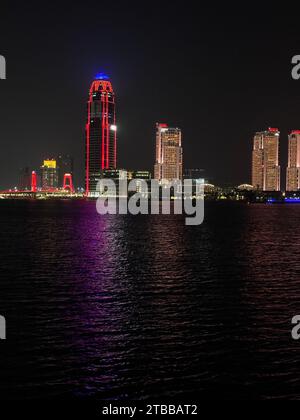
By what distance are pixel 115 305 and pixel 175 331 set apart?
5.79m

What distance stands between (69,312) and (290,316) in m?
10.3

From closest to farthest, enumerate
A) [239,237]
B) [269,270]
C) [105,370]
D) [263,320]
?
[105,370]
[263,320]
[269,270]
[239,237]

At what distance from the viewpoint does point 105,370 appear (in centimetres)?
1750

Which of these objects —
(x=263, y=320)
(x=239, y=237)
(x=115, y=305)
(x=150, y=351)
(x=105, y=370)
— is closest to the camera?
(x=105, y=370)

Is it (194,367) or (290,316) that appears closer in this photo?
(194,367)

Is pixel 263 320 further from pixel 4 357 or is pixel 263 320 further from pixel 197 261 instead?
pixel 197 261

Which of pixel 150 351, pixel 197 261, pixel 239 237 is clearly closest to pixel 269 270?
pixel 197 261

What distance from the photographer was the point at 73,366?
17.8m

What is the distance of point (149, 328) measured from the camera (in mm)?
22547

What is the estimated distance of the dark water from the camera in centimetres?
1645

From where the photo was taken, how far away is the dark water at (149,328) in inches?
648

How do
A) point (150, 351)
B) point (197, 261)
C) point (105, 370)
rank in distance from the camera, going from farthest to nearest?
point (197, 261) → point (150, 351) → point (105, 370)

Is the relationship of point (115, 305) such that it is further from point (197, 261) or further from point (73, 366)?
point (197, 261)
